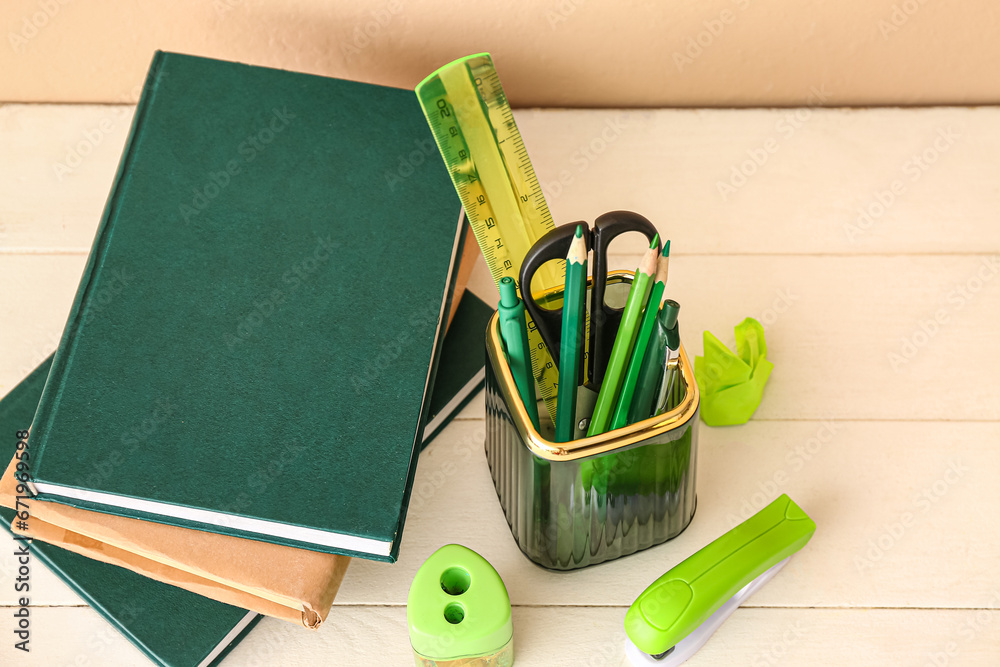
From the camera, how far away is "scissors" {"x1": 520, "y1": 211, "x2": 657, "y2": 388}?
0.49 metres

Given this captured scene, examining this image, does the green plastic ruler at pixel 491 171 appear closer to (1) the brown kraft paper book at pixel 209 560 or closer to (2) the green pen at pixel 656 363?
(2) the green pen at pixel 656 363

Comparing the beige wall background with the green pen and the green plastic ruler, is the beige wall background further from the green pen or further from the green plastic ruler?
the green pen

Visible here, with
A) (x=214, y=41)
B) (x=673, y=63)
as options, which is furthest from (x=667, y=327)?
(x=214, y=41)

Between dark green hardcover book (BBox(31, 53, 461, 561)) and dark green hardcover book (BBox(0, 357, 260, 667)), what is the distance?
5 centimetres

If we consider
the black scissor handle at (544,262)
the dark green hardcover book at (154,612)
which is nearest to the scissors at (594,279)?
the black scissor handle at (544,262)

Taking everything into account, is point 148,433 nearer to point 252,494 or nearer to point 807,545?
point 252,494

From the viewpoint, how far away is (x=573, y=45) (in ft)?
2.60

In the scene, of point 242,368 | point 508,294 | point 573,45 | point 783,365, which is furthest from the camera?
point 573,45

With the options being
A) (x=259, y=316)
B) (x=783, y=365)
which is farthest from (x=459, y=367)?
(x=783, y=365)

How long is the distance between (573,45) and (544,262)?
0.37 metres

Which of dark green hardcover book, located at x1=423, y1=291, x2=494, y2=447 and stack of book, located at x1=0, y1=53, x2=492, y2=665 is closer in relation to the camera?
stack of book, located at x1=0, y1=53, x2=492, y2=665

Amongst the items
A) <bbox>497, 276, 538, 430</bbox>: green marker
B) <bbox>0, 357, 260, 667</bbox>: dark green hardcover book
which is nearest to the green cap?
<bbox>497, 276, 538, 430</bbox>: green marker

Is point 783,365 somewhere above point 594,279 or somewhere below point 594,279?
below

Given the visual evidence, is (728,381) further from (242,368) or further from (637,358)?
(242,368)
